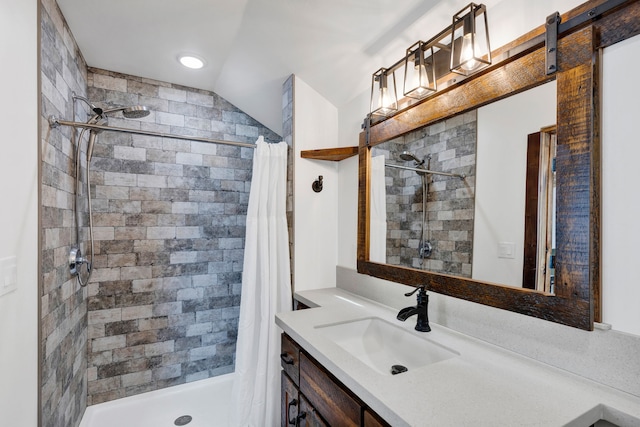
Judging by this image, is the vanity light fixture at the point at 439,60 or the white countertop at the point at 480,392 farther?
the vanity light fixture at the point at 439,60

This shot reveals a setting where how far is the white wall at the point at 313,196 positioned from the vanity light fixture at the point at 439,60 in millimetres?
526

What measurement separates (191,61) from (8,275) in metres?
1.80

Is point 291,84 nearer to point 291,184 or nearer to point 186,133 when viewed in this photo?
point 291,184

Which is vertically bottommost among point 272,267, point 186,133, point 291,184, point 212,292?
point 212,292

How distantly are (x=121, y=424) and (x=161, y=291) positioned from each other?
0.92m

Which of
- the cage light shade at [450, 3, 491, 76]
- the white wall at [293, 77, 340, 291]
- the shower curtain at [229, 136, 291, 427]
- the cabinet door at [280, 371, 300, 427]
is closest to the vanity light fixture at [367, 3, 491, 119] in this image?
the cage light shade at [450, 3, 491, 76]

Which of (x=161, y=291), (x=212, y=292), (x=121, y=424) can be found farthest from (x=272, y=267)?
(x=121, y=424)

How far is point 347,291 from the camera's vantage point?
2.04 meters

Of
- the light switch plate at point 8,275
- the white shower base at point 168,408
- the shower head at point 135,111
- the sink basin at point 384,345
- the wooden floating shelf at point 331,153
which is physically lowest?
the white shower base at point 168,408

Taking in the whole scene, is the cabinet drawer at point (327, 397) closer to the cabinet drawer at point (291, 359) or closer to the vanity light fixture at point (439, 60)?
the cabinet drawer at point (291, 359)

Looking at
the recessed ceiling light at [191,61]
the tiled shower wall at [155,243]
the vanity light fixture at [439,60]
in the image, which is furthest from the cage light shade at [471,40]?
the tiled shower wall at [155,243]

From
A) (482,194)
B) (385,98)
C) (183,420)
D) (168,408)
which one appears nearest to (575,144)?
(482,194)

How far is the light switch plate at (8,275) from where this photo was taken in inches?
40.5

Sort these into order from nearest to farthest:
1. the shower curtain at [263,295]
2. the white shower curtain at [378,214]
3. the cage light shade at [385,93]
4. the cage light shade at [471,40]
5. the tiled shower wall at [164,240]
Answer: the cage light shade at [471,40] < the cage light shade at [385,93] < the white shower curtain at [378,214] < the shower curtain at [263,295] < the tiled shower wall at [164,240]
